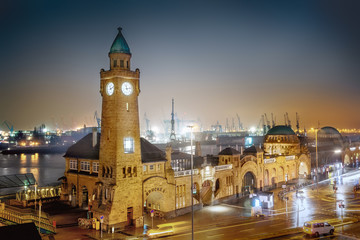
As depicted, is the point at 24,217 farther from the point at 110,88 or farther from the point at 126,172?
the point at 110,88

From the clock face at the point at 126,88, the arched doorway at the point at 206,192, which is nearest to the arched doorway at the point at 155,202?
the arched doorway at the point at 206,192

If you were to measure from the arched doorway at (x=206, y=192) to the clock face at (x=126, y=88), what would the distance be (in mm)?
22778

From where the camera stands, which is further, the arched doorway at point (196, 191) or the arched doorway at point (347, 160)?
the arched doorway at point (347, 160)

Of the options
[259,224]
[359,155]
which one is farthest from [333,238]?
[359,155]

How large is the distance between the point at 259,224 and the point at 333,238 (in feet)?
31.1

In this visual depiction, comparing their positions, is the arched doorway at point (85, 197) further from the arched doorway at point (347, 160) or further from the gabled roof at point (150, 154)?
the arched doorway at point (347, 160)

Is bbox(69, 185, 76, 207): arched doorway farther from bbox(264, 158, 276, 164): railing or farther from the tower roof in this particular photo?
bbox(264, 158, 276, 164): railing

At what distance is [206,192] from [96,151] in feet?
69.4

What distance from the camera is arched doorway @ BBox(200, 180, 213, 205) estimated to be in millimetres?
55938

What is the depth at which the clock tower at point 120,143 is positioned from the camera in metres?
41.7

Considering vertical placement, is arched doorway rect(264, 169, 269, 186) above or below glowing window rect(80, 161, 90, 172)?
below

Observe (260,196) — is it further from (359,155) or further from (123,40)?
(359,155)

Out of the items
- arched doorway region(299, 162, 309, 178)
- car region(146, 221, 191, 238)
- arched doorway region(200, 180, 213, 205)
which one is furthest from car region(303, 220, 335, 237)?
arched doorway region(299, 162, 309, 178)

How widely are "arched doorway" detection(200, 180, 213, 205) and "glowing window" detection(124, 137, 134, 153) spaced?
1853 centimetres
